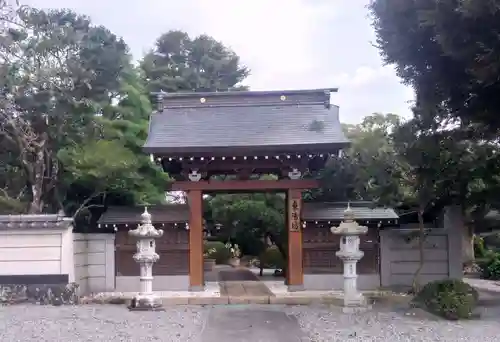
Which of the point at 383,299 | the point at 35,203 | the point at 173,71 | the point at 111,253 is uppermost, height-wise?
the point at 173,71

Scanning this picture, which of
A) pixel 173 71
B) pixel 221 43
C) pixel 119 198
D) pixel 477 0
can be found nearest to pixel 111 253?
pixel 119 198

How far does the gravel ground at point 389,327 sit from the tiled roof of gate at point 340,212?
3873 mm

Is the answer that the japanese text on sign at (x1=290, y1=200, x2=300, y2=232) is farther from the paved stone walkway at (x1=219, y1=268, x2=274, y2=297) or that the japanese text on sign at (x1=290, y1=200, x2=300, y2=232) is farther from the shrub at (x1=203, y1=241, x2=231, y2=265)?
the shrub at (x1=203, y1=241, x2=231, y2=265)

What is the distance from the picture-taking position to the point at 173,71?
3306 centimetres

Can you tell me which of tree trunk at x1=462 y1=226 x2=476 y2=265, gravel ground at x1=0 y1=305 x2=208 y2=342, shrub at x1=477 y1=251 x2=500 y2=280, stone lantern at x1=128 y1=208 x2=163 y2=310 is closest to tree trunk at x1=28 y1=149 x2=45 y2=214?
gravel ground at x1=0 y1=305 x2=208 y2=342

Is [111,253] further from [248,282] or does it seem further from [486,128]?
[486,128]

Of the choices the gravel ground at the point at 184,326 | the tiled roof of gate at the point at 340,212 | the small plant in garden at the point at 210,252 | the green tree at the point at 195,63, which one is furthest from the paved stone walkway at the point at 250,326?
the green tree at the point at 195,63

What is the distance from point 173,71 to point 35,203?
18691mm

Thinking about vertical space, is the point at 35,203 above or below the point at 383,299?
above

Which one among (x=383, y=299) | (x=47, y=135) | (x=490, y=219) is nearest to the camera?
(x=383, y=299)

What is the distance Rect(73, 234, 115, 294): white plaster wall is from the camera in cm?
1491

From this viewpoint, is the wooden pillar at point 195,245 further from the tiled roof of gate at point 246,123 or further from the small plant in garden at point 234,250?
the small plant in garden at point 234,250

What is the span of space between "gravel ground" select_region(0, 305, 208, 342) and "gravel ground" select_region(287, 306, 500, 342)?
79.4 inches

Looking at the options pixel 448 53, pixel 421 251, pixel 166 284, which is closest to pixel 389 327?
pixel 448 53
